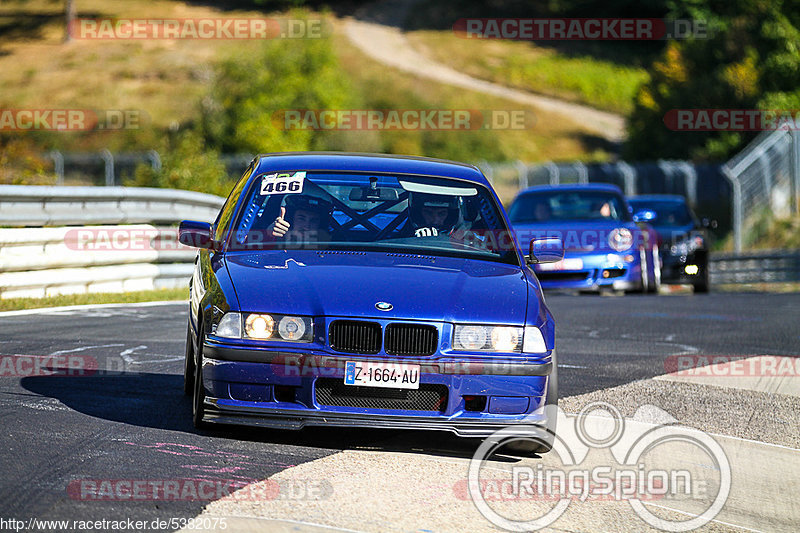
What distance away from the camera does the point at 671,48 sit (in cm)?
5666

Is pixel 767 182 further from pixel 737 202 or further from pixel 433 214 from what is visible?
pixel 433 214

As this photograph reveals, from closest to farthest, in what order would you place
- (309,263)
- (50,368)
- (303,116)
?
(309,263)
(50,368)
(303,116)

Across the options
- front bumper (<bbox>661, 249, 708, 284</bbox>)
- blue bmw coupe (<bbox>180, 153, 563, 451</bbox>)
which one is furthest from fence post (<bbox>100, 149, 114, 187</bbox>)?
blue bmw coupe (<bbox>180, 153, 563, 451</bbox>)

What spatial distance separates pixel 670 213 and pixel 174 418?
49.8ft

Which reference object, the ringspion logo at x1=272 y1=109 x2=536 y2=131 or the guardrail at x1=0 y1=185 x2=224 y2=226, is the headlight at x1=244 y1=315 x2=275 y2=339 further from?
the ringspion logo at x1=272 y1=109 x2=536 y2=131

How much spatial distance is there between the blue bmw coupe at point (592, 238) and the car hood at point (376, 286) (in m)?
9.33

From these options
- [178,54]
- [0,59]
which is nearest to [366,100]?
[178,54]

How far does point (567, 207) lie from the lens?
17.4m

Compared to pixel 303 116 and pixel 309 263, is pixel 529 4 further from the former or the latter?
pixel 309 263

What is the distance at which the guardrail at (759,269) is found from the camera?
82.5ft

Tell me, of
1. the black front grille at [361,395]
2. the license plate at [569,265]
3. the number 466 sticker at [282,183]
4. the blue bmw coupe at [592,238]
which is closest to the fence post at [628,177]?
the blue bmw coupe at [592,238]

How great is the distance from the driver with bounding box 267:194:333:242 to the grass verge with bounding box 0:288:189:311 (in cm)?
608

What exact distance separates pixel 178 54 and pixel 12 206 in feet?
223

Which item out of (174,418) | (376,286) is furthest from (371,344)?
(174,418)
